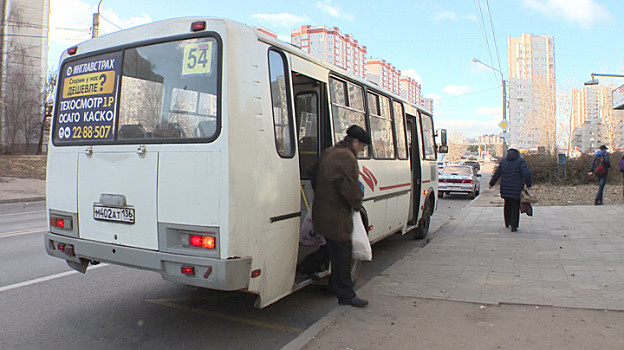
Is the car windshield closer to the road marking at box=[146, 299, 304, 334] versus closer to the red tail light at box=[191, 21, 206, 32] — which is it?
the road marking at box=[146, 299, 304, 334]

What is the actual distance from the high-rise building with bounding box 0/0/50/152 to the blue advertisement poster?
4116 cm

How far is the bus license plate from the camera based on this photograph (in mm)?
4020

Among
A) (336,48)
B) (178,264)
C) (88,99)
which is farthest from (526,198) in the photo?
Result: (336,48)

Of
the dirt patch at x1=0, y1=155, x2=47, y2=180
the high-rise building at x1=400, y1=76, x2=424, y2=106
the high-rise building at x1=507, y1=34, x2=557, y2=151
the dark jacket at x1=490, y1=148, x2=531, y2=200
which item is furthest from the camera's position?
the high-rise building at x1=400, y1=76, x2=424, y2=106

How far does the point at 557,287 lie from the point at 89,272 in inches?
238

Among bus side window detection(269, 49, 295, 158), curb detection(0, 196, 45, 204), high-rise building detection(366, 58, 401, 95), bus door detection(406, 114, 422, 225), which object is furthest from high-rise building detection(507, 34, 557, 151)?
bus side window detection(269, 49, 295, 158)

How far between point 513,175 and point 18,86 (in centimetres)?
4657

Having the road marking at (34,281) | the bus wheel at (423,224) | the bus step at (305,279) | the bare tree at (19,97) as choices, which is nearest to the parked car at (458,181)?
the bus wheel at (423,224)

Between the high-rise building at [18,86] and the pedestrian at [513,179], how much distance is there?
136ft

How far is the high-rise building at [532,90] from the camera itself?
44.1 metres

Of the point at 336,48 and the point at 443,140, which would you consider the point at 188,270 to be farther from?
the point at 336,48

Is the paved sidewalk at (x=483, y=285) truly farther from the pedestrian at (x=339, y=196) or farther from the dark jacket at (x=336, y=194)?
the dark jacket at (x=336, y=194)

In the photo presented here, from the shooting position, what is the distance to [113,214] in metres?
4.12

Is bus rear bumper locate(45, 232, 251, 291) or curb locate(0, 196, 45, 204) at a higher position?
bus rear bumper locate(45, 232, 251, 291)
